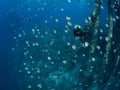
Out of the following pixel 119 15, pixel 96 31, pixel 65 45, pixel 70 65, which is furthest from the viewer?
pixel 70 65

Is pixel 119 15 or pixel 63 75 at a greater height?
pixel 63 75

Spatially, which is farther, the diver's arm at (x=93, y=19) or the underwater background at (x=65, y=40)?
the underwater background at (x=65, y=40)

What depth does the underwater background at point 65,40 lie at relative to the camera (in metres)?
15.6

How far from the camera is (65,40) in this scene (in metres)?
18.3

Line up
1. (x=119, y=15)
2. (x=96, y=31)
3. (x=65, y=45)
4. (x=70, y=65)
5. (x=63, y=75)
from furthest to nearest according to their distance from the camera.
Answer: (x=63, y=75) → (x=70, y=65) → (x=65, y=45) → (x=96, y=31) → (x=119, y=15)

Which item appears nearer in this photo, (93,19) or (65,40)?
(93,19)

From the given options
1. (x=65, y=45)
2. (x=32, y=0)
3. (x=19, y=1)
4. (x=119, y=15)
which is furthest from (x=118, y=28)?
(x=19, y=1)

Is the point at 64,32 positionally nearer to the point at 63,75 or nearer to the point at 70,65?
the point at 70,65

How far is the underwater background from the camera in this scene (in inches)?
613

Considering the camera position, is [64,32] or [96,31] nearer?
[96,31]

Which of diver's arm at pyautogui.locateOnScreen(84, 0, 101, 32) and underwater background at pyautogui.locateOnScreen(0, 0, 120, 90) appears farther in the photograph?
underwater background at pyautogui.locateOnScreen(0, 0, 120, 90)

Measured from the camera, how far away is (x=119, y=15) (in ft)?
47.7

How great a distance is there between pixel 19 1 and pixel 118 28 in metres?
9.45

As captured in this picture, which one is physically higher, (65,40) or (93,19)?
(65,40)
